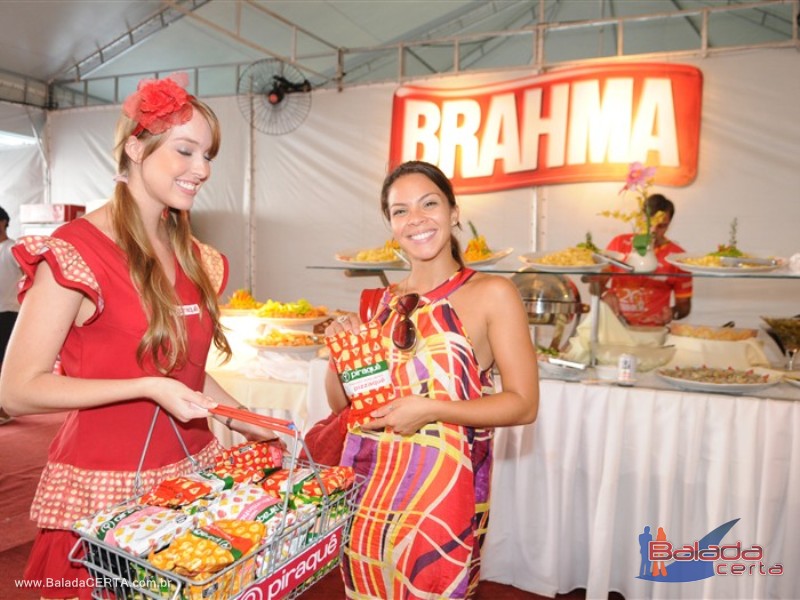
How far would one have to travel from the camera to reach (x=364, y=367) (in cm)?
146

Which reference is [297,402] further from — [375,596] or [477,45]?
[477,45]

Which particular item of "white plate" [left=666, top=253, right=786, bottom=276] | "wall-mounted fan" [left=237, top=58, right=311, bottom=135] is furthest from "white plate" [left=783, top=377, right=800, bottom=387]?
"wall-mounted fan" [left=237, top=58, right=311, bottom=135]

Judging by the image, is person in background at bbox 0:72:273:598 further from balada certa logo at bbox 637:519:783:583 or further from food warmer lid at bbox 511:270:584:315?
balada certa logo at bbox 637:519:783:583

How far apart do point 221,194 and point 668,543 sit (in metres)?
6.19

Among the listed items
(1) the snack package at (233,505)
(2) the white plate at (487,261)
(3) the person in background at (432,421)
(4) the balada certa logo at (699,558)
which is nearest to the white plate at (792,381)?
(4) the balada certa logo at (699,558)

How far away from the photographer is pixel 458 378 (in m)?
Answer: 1.63

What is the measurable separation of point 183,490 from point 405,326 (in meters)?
0.72

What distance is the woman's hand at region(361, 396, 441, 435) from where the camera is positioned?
1.47 metres

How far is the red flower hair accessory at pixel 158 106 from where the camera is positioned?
4.25 feet

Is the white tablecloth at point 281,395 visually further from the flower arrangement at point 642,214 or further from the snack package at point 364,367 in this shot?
the snack package at point 364,367

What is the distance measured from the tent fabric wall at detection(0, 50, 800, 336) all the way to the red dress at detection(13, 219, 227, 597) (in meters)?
3.21

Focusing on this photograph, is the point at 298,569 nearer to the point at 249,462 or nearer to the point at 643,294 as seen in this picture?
the point at 249,462

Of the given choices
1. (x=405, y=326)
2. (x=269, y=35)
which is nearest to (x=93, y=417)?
(x=405, y=326)

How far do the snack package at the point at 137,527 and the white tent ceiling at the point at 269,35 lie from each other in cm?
609
